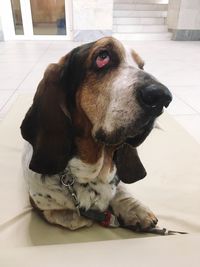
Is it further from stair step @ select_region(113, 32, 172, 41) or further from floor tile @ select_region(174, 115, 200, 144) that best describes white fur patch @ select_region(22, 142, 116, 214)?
stair step @ select_region(113, 32, 172, 41)

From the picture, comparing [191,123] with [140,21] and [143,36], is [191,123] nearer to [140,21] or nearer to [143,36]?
[143,36]

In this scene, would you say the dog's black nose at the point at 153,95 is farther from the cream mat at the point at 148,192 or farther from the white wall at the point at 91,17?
the white wall at the point at 91,17

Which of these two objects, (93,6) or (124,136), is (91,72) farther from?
(93,6)

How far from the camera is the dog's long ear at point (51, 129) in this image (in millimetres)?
1087

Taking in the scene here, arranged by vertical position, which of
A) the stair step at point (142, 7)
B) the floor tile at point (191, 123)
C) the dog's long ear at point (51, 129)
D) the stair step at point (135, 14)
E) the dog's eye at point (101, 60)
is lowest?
the stair step at point (135, 14)

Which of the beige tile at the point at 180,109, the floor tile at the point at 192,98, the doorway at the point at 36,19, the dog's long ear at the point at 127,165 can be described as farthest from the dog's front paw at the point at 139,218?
the doorway at the point at 36,19

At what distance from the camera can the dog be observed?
96 centimetres

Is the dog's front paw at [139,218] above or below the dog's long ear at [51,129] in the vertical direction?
below

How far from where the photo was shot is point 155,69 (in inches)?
175

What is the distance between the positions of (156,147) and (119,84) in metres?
1.07

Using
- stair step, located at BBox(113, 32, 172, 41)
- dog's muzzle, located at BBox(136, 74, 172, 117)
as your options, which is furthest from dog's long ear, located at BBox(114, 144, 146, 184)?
stair step, located at BBox(113, 32, 172, 41)

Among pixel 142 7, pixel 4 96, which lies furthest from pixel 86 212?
pixel 142 7

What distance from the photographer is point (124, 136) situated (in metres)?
0.97

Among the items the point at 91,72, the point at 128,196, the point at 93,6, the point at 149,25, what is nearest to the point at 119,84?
the point at 91,72
